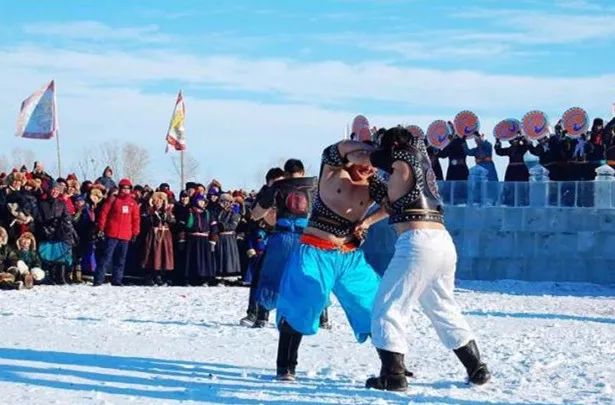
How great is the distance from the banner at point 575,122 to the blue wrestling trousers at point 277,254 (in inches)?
330

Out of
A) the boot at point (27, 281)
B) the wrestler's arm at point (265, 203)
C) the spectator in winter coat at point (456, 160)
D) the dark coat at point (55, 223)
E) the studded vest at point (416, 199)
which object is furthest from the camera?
the spectator in winter coat at point (456, 160)

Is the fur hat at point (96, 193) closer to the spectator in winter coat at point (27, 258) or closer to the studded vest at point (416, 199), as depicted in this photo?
the spectator in winter coat at point (27, 258)

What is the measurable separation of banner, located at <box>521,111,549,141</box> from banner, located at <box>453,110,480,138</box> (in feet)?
2.77

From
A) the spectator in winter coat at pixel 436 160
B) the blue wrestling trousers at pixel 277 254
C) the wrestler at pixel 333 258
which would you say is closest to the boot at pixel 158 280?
the spectator in winter coat at pixel 436 160

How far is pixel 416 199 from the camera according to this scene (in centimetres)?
615

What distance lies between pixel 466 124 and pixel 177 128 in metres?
7.77

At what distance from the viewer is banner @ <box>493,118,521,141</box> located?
16.5 meters

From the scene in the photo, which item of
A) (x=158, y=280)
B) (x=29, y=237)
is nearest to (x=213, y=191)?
(x=158, y=280)

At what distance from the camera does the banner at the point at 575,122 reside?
15.8 metres

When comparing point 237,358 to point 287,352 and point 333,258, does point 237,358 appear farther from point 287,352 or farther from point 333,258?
point 333,258

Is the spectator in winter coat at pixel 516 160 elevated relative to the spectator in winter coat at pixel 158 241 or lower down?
elevated

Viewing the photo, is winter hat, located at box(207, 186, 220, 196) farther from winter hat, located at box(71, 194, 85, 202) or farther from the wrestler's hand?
the wrestler's hand

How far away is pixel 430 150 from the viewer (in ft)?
57.1

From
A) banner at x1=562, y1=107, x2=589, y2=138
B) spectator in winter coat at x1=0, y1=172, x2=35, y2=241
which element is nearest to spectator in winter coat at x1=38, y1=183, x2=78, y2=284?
spectator in winter coat at x1=0, y1=172, x2=35, y2=241
